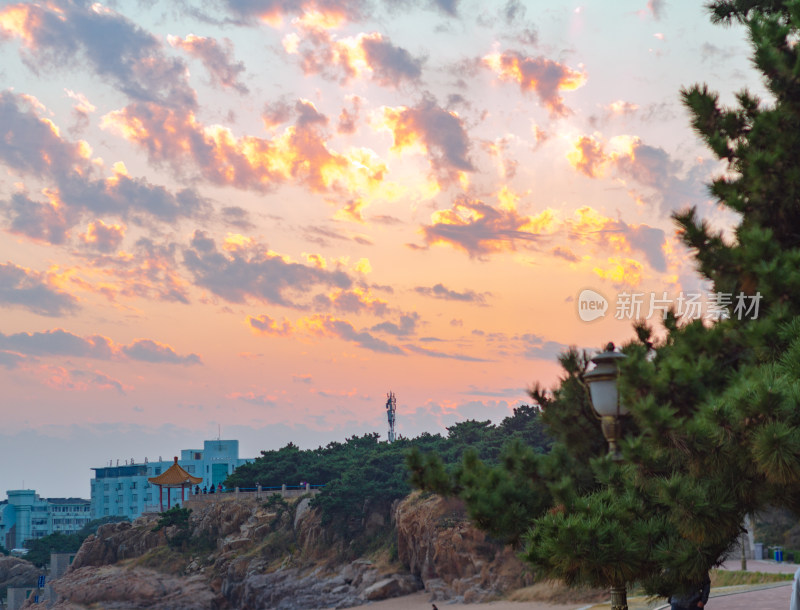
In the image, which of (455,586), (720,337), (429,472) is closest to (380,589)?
(455,586)

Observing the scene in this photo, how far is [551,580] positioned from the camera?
368 inches

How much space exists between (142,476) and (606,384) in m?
121

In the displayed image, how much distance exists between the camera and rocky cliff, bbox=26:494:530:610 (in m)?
41.4

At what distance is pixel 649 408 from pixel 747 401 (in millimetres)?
912

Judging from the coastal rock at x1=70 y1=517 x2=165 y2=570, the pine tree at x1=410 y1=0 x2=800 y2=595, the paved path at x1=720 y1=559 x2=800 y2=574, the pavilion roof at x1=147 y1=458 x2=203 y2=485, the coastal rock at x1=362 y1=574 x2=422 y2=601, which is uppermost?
the pavilion roof at x1=147 y1=458 x2=203 y2=485

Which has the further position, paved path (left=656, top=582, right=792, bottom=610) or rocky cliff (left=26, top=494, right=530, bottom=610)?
rocky cliff (left=26, top=494, right=530, bottom=610)

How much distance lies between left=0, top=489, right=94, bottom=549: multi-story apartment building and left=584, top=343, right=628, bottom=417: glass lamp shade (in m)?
120

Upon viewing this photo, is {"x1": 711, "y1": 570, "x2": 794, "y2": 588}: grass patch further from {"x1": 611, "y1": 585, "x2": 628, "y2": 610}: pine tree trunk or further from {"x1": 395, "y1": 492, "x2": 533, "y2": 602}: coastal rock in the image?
{"x1": 611, "y1": 585, "x2": 628, "y2": 610}: pine tree trunk

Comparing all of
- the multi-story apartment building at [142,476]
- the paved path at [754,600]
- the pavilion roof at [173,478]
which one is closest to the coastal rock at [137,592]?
the pavilion roof at [173,478]

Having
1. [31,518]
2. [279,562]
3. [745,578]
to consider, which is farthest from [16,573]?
[745,578]

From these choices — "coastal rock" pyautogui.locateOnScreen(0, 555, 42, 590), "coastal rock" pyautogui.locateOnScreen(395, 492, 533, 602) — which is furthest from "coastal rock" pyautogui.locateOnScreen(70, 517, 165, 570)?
"coastal rock" pyautogui.locateOnScreen(0, 555, 42, 590)

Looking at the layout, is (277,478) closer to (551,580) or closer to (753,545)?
(753,545)

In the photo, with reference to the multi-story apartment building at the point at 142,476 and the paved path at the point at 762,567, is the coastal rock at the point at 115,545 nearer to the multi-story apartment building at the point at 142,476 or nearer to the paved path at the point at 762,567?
the paved path at the point at 762,567

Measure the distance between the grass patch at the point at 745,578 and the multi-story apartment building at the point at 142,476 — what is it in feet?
308
